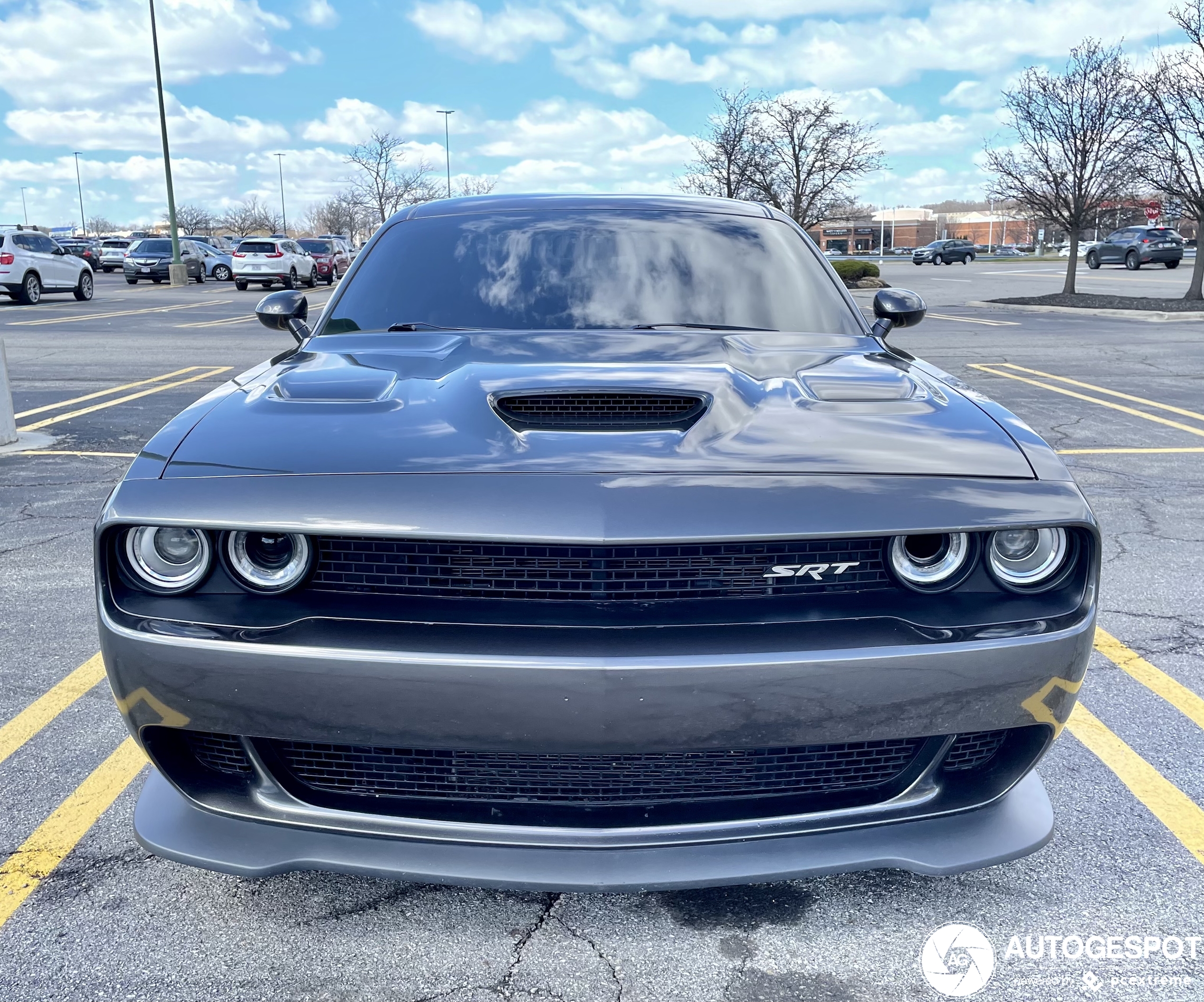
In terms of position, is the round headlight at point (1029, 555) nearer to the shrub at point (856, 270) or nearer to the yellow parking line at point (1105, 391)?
the yellow parking line at point (1105, 391)

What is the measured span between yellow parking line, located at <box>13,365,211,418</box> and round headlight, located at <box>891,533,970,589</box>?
8138mm

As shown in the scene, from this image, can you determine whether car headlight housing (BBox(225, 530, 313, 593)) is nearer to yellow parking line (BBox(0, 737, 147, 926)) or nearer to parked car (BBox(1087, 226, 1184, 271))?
yellow parking line (BBox(0, 737, 147, 926))

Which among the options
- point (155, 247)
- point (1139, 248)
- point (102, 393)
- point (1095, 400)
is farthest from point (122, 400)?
point (1139, 248)

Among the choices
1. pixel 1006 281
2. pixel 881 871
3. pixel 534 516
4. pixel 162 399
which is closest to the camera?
pixel 534 516

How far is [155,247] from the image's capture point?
35219mm

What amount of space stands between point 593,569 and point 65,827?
1.65 metres

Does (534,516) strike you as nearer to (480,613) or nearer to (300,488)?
(480,613)

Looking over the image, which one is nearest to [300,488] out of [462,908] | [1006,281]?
[462,908]

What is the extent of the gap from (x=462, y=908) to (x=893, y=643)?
1.09 m

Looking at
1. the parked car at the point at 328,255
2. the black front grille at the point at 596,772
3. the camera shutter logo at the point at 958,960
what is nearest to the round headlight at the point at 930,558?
the black front grille at the point at 596,772

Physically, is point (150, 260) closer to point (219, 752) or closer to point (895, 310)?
point (895, 310)

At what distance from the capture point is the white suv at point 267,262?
31094 millimetres

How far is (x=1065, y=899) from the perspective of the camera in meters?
2.26

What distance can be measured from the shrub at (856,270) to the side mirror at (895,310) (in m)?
29.2
